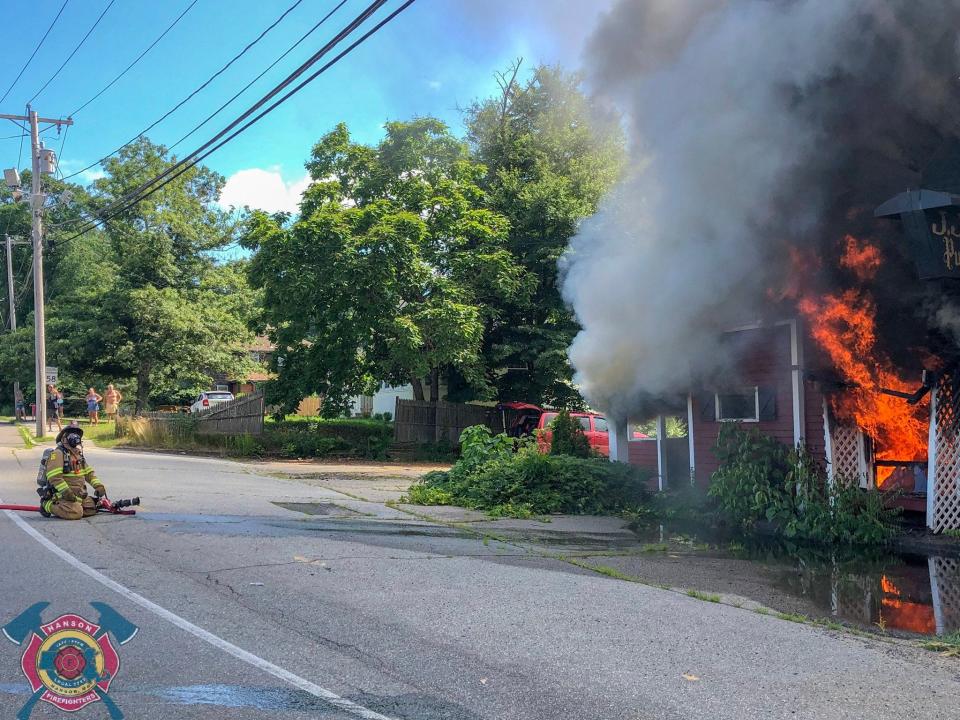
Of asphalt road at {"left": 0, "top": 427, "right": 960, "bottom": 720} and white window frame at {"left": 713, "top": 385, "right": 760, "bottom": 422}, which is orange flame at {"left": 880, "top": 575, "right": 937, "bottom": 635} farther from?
white window frame at {"left": 713, "top": 385, "right": 760, "bottom": 422}

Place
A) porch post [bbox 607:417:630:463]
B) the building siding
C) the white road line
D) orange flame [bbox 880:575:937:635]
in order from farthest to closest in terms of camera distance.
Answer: porch post [bbox 607:417:630:463] → the building siding → orange flame [bbox 880:575:937:635] → the white road line

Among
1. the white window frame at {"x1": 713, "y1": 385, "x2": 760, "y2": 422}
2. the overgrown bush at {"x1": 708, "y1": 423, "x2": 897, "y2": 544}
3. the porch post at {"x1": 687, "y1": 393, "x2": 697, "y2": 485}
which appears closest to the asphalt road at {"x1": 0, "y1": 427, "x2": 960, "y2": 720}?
the overgrown bush at {"x1": 708, "y1": 423, "x2": 897, "y2": 544}

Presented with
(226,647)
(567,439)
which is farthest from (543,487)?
(226,647)

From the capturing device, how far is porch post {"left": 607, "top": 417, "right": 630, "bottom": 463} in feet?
48.5

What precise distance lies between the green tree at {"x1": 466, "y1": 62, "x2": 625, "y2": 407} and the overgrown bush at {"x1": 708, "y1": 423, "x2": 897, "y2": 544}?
34.0 ft

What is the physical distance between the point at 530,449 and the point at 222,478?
6191 millimetres

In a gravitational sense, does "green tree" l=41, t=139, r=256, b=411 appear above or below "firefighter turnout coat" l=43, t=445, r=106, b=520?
above

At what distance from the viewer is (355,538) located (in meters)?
9.11

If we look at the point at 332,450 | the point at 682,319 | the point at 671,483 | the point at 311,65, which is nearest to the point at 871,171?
the point at 682,319

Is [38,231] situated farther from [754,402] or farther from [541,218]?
[754,402]

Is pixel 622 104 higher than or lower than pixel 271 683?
higher

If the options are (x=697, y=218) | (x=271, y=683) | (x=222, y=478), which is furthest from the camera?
(x=222, y=478)

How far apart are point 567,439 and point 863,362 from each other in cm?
533

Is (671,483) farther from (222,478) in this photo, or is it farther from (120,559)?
(120,559)
